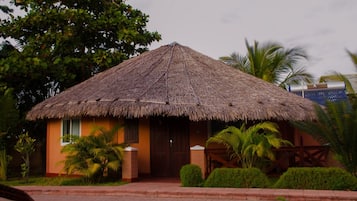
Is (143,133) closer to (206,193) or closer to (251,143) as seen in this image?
(251,143)

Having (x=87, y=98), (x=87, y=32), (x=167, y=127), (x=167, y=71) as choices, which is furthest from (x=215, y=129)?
(x=87, y=32)

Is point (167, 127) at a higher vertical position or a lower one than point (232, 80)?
lower

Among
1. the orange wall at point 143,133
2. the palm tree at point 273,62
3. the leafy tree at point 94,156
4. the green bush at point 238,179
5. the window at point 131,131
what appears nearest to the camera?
the green bush at point 238,179

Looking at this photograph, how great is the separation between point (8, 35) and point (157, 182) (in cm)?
1080

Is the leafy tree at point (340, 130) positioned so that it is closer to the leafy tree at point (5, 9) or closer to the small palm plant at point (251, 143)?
the small palm plant at point (251, 143)

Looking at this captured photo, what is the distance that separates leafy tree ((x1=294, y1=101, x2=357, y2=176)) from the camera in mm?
11391

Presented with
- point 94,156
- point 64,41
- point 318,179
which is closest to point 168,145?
point 94,156

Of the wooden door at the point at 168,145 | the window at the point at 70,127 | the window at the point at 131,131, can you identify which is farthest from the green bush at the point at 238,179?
the window at the point at 70,127

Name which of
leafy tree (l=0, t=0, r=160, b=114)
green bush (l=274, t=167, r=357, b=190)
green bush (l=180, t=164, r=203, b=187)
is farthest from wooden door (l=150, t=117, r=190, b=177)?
leafy tree (l=0, t=0, r=160, b=114)

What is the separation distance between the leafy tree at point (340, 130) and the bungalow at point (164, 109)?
2240 mm

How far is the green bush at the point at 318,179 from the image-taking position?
1051 centimetres

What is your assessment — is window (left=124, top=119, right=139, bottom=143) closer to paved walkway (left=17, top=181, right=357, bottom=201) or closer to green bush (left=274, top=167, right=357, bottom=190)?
paved walkway (left=17, top=181, right=357, bottom=201)

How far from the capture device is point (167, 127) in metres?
15.0

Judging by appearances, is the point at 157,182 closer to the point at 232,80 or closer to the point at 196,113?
the point at 196,113
